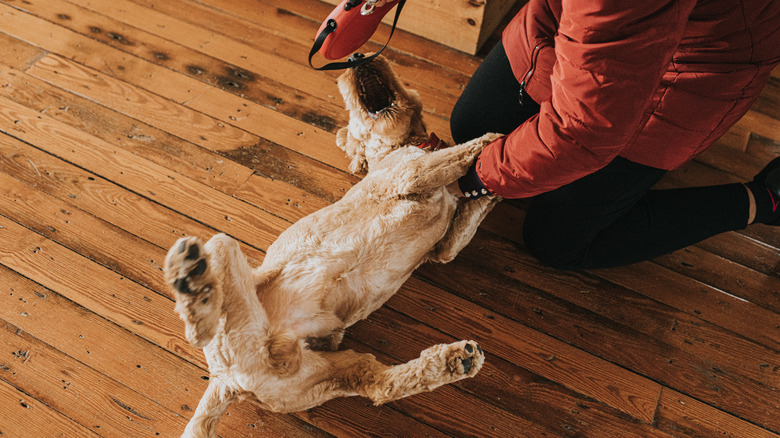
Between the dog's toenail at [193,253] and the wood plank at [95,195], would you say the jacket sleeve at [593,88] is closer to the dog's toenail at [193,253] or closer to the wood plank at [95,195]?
the dog's toenail at [193,253]

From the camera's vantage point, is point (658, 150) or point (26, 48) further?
point (26, 48)

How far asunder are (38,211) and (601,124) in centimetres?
183

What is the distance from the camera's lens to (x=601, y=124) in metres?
0.95

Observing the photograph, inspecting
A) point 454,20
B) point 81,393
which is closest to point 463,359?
point 81,393

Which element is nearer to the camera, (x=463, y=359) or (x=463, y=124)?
(x=463, y=359)

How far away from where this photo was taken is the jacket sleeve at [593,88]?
833 millimetres

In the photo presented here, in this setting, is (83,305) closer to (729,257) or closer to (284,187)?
(284,187)

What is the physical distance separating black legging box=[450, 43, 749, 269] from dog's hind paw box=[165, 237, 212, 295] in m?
0.96

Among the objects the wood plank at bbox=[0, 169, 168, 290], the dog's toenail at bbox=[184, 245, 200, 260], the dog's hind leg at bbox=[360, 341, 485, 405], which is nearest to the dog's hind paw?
the dog's toenail at bbox=[184, 245, 200, 260]

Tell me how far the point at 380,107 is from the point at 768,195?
4.11ft

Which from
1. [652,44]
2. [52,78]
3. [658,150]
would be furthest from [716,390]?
[52,78]

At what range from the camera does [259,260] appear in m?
1.65

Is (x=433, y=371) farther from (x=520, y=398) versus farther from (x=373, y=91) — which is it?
(x=373, y=91)

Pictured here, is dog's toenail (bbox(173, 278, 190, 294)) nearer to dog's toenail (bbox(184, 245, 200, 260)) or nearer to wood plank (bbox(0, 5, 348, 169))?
dog's toenail (bbox(184, 245, 200, 260))
